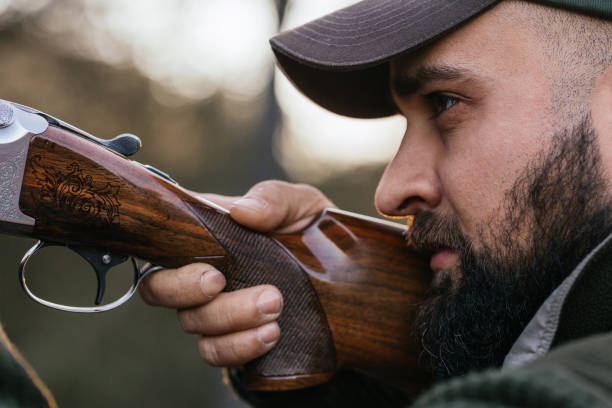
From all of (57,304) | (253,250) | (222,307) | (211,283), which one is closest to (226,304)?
(222,307)

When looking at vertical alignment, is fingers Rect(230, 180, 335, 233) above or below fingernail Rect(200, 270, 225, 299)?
above

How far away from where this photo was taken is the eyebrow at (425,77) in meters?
1.88

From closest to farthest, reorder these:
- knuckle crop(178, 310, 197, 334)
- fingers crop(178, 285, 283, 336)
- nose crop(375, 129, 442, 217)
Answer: nose crop(375, 129, 442, 217) < fingers crop(178, 285, 283, 336) < knuckle crop(178, 310, 197, 334)

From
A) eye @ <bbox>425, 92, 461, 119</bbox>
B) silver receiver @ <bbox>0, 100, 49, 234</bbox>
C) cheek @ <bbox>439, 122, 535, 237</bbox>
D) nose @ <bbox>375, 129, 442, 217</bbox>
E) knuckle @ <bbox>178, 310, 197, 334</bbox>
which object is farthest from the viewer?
knuckle @ <bbox>178, 310, 197, 334</bbox>

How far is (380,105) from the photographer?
2877 millimetres

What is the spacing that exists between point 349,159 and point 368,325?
1612 centimetres

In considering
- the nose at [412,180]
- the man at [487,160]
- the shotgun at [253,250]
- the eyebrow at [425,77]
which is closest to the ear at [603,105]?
the man at [487,160]

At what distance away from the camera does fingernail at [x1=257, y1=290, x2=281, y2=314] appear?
7.11 feet

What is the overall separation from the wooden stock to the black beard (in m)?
0.32

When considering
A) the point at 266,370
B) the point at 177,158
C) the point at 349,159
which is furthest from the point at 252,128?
the point at 266,370

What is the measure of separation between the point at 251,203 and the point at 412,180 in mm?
713

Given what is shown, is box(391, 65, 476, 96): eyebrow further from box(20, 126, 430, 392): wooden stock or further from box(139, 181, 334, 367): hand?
box(139, 181, 334, 367): hand

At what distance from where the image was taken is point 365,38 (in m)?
2.10

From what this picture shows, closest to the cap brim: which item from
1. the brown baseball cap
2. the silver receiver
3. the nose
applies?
the brown baseball cap
